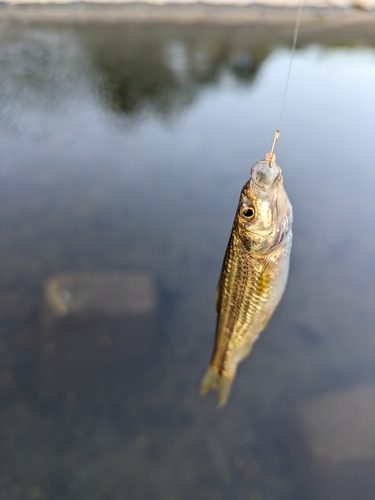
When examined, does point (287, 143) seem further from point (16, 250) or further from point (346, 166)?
point (16, 250)

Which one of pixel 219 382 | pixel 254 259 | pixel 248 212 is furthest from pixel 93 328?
pixel 248 212

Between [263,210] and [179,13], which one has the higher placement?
[179,13]

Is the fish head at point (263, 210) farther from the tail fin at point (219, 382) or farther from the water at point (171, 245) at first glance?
the water at point (171, 245)

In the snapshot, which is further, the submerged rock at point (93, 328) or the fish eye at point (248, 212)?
the submerged rock at point (93, 328)

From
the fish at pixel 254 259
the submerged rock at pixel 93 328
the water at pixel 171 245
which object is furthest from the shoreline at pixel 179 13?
the fish at pixel 254 259

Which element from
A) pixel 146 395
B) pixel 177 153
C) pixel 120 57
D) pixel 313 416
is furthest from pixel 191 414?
pixel 120 57

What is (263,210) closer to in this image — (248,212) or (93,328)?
(248,212)
